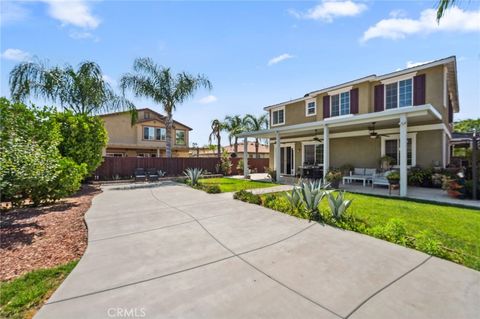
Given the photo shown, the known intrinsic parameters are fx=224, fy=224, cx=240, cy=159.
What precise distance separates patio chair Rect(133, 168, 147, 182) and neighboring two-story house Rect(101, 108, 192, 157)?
28.2ft

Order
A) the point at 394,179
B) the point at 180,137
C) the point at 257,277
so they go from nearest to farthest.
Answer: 1. the point at 257,277
2. the point at 394,179
3. the point at 180,137

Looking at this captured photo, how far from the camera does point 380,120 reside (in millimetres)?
9789

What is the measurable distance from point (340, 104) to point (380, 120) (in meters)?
4.86

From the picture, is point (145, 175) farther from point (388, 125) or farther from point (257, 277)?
point (388, 125)

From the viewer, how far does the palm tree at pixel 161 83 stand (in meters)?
16.4

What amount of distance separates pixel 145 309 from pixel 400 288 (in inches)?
118

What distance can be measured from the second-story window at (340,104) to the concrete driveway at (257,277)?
11.3 m

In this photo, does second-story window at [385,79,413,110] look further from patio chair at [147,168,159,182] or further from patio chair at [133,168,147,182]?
patio chair at [133,168,147,182]

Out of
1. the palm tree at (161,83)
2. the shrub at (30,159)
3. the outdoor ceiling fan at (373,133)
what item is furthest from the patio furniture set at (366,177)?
the shrub at (30,159)

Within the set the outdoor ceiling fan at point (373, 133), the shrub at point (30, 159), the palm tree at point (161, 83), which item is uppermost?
the palm tree at point (161, 83)

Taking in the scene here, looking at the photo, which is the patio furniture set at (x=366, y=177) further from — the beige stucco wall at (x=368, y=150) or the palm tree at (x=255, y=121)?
the palm tree at (x=255, y=121)

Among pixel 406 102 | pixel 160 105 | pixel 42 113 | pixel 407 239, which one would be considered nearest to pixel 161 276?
pixel 407 239

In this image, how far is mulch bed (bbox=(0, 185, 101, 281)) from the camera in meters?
3.48

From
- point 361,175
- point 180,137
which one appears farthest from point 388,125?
point 180,137
